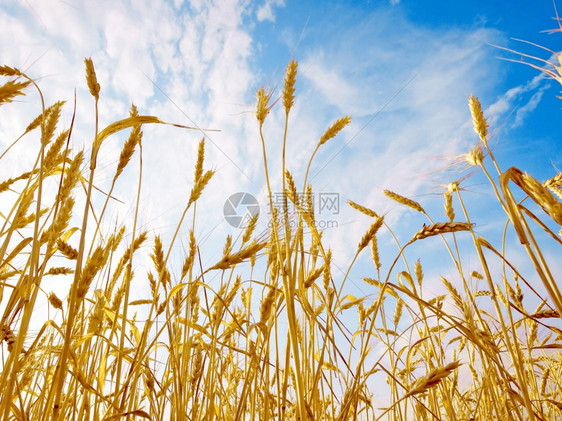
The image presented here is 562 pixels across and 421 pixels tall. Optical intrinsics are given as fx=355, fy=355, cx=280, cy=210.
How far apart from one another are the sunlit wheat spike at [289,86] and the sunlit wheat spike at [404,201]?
1007mm

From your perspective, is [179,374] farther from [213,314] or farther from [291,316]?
[291,316]

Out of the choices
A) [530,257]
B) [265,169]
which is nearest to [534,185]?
[530,257]

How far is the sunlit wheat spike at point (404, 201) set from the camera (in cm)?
208

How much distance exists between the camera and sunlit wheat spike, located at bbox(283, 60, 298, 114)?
1.48 m

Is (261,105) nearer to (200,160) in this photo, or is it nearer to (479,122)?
(200,160)

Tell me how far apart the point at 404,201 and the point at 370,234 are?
1.92ft

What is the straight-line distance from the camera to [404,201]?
7.02 ft

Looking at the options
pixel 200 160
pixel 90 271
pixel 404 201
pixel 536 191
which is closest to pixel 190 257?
pixel 200 160

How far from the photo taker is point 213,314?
5.57ft

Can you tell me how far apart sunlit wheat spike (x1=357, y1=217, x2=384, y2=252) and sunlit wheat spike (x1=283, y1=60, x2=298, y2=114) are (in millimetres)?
685

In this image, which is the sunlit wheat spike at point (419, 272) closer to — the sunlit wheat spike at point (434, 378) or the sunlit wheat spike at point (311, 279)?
the sunlit wheat spike at point (311, 279)

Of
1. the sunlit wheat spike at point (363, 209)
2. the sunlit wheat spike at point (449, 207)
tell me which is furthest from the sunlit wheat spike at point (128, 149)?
the sunlit wheat spike at point (449, 207)

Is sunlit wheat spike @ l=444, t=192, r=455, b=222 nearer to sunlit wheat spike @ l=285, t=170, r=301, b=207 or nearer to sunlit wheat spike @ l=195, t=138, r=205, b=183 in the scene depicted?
sunlit wheat spike @ l=285, t=170, r=301, b=207

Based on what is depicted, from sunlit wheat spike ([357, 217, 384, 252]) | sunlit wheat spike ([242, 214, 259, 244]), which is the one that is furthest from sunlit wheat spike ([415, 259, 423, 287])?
sunlit wheat spike ([242, 214, 259, 244])
